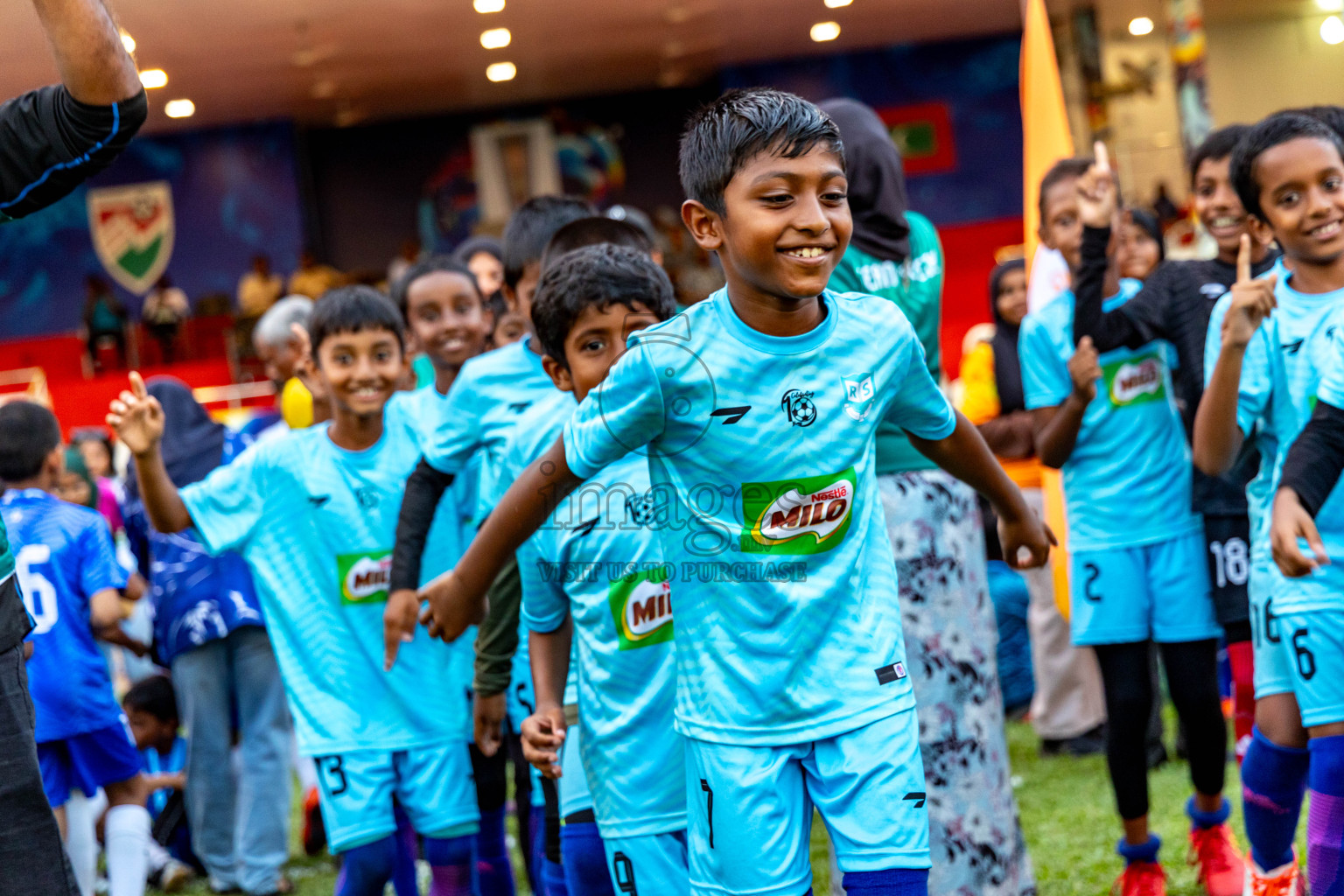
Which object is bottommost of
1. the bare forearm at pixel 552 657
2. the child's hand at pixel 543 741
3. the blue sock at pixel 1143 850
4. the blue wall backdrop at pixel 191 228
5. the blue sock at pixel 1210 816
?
the blue sock at pixel 1143 850

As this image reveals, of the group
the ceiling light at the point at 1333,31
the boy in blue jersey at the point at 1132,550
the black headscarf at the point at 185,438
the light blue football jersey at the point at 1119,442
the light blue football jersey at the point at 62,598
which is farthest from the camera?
the ceiling light at the point at 1333,31

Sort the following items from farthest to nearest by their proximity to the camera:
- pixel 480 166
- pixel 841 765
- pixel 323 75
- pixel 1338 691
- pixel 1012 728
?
pixel 480 166
pixel 323 75
pixel 1012 728
pixel 1338 691
pixel 841 765

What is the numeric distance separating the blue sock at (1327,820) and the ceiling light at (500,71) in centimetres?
1771

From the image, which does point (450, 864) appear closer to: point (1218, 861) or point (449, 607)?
point (449, 607)

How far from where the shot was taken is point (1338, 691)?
2729 millimetres

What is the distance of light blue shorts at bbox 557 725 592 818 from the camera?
9.59 ft

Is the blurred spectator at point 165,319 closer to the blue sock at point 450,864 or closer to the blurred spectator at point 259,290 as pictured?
the blurred spectator at point 259,290

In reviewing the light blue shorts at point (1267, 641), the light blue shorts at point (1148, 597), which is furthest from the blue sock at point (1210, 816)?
the light blue shorts at point (1267, 641)

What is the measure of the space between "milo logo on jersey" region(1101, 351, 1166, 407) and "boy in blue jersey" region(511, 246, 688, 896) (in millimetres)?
1546

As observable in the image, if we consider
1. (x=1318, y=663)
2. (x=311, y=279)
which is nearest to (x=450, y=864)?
(x=1318, y=663)

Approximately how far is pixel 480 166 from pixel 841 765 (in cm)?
2069

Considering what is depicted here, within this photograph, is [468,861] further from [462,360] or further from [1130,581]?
[1130,581]

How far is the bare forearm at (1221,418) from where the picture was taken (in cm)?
296

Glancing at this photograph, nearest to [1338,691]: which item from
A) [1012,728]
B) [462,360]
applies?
[462,360]
